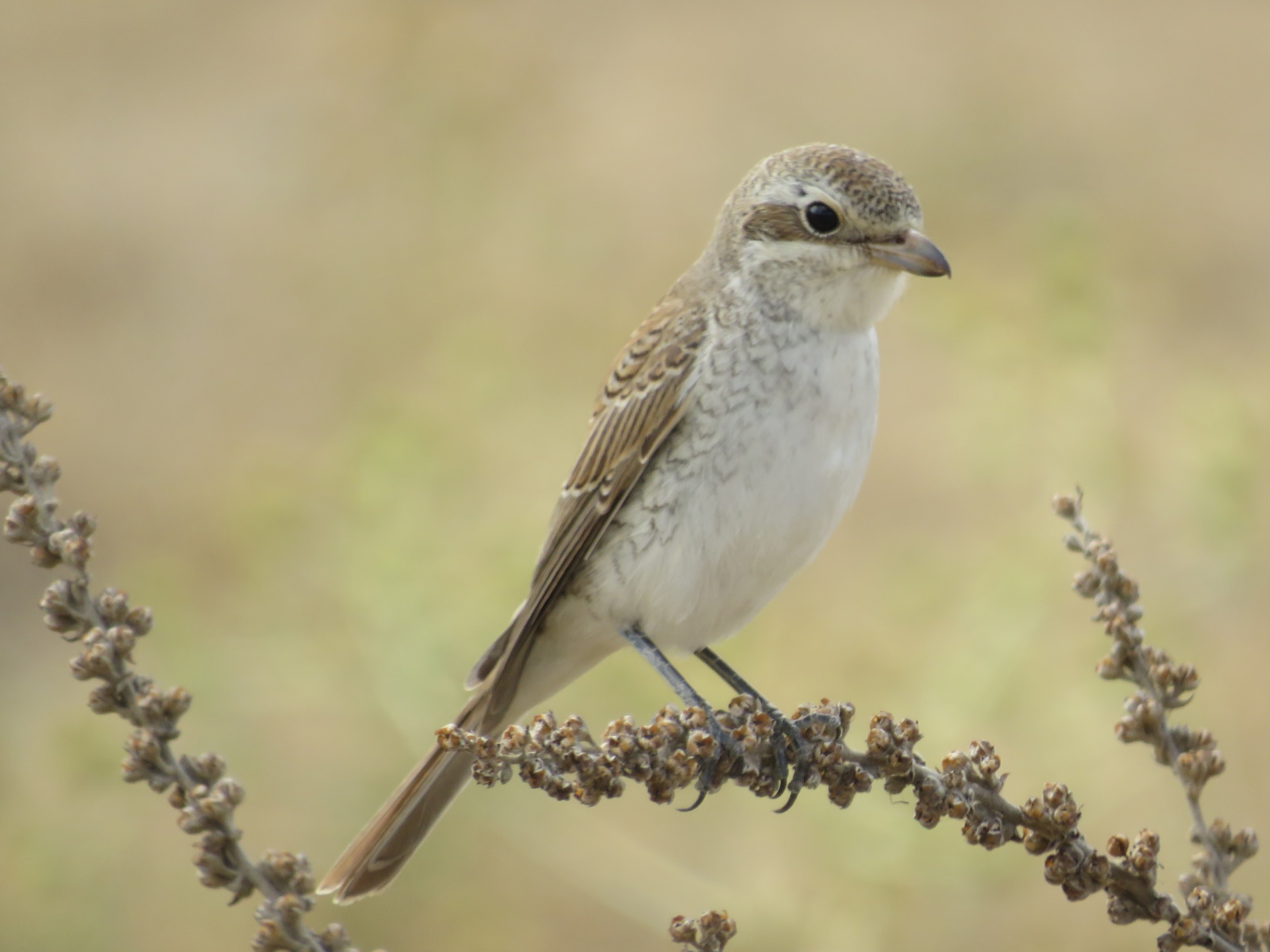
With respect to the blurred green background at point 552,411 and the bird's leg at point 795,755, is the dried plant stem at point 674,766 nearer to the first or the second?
the bird's leg at point 795,755

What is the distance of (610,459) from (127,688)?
1.60 meters

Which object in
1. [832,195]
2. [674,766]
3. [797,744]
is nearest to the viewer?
[674,766]

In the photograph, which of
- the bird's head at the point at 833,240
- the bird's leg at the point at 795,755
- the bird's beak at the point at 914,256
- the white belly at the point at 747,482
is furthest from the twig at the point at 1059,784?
the bird's head at the point at 833,240

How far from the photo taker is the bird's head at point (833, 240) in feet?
10.2

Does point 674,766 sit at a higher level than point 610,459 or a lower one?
lower

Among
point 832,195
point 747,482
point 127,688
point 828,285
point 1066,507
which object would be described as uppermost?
point 832,195

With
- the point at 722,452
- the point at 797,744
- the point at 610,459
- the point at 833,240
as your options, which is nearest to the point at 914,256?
the point at 833,240

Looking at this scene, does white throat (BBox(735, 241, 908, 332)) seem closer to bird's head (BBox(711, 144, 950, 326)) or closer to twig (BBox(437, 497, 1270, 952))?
bird's head (BBox(711, 144, 950, 326))

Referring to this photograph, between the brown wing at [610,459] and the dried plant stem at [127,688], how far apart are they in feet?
4.46

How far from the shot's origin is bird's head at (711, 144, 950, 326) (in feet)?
10.2

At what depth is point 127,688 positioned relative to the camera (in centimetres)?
192

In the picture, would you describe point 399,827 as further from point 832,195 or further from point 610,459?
point 832,195

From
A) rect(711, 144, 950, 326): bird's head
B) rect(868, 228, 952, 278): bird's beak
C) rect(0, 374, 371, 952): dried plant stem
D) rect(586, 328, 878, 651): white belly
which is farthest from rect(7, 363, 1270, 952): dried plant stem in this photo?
rect(711, 144, 950, 326): bird's head

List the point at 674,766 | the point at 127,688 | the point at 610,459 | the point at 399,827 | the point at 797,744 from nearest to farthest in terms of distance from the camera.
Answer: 1. the point at 127,688
2. the point at 674,766
3. the point at 797,744
4. the point at 399,827
5. the point at 610,459
